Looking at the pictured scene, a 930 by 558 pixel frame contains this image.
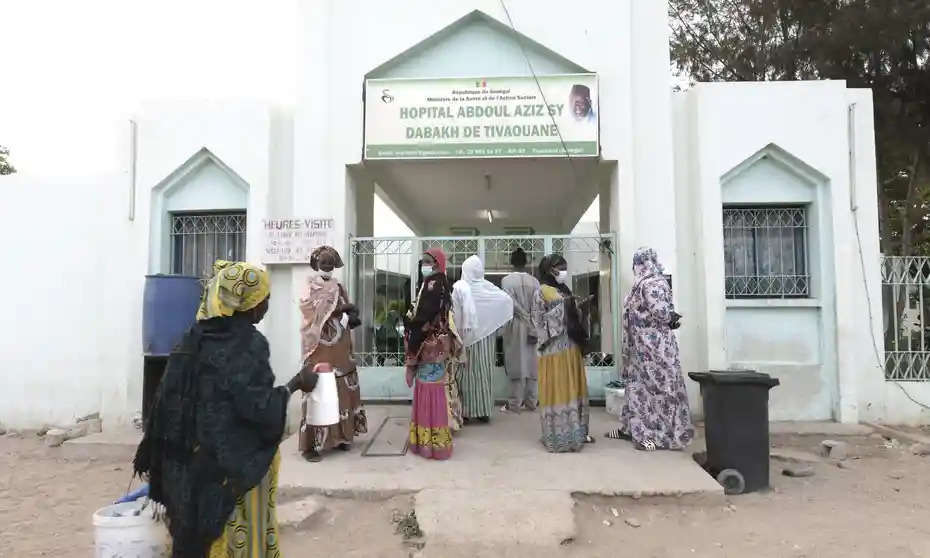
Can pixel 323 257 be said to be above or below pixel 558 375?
above

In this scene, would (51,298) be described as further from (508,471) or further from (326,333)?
(508,471)

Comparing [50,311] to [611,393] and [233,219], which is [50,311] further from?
[611,393]

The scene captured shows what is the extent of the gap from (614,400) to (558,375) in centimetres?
160

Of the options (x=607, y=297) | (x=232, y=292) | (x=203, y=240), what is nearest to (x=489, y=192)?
(x=607, y=297)

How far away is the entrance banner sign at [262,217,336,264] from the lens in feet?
20.3

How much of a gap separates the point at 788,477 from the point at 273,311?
5.05m

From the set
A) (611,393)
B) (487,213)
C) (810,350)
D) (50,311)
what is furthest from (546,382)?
(487,213)

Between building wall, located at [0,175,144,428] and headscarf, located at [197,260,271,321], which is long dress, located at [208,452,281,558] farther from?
building wall, located at [0,175,144,428]

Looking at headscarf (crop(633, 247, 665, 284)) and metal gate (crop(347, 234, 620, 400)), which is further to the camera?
metal gate (crop(347, 234, 620, 400))

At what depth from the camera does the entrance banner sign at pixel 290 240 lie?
6.20 metres

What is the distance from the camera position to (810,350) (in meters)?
6.15

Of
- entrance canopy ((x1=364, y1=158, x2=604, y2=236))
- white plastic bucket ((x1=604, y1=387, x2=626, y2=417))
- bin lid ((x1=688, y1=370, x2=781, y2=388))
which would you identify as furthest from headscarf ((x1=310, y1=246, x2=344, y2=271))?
white plastic bucket ((x1=604, y1=387, x2=626, y2=417))

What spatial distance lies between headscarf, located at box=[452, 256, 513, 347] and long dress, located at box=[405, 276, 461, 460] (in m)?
0.63

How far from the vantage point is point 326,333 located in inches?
175
